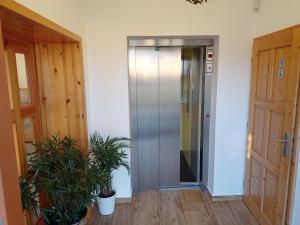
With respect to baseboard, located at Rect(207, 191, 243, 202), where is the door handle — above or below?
above

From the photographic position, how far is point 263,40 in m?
2.19

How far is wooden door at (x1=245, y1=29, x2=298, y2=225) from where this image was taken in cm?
183

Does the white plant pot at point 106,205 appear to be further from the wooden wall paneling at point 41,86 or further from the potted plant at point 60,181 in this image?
the wooden wall paneling at point 41,86

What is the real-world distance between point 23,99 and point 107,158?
96cm

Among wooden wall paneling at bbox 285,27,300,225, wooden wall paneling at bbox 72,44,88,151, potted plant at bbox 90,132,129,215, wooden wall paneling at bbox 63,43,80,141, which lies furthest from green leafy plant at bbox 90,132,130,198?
wooden wall paneling at bbox 285,27,300,225

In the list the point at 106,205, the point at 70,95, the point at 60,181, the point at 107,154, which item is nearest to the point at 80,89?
the point at 70,95

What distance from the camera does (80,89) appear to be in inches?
87.0

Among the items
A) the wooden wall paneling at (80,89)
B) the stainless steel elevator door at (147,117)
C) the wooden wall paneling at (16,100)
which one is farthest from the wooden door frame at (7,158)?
the stainless steel elevator door at (147,117)

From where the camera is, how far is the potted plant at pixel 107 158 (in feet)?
7.39

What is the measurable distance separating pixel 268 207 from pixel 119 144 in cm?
165

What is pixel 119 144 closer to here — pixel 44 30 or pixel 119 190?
pixel 119 190

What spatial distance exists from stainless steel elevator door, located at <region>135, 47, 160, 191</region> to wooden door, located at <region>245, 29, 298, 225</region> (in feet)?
3.70

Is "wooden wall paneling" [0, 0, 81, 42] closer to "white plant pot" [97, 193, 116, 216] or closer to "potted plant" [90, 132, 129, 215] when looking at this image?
"potted plant" [90, 132, 129, 215]

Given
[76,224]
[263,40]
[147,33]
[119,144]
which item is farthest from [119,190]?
[263,40]
